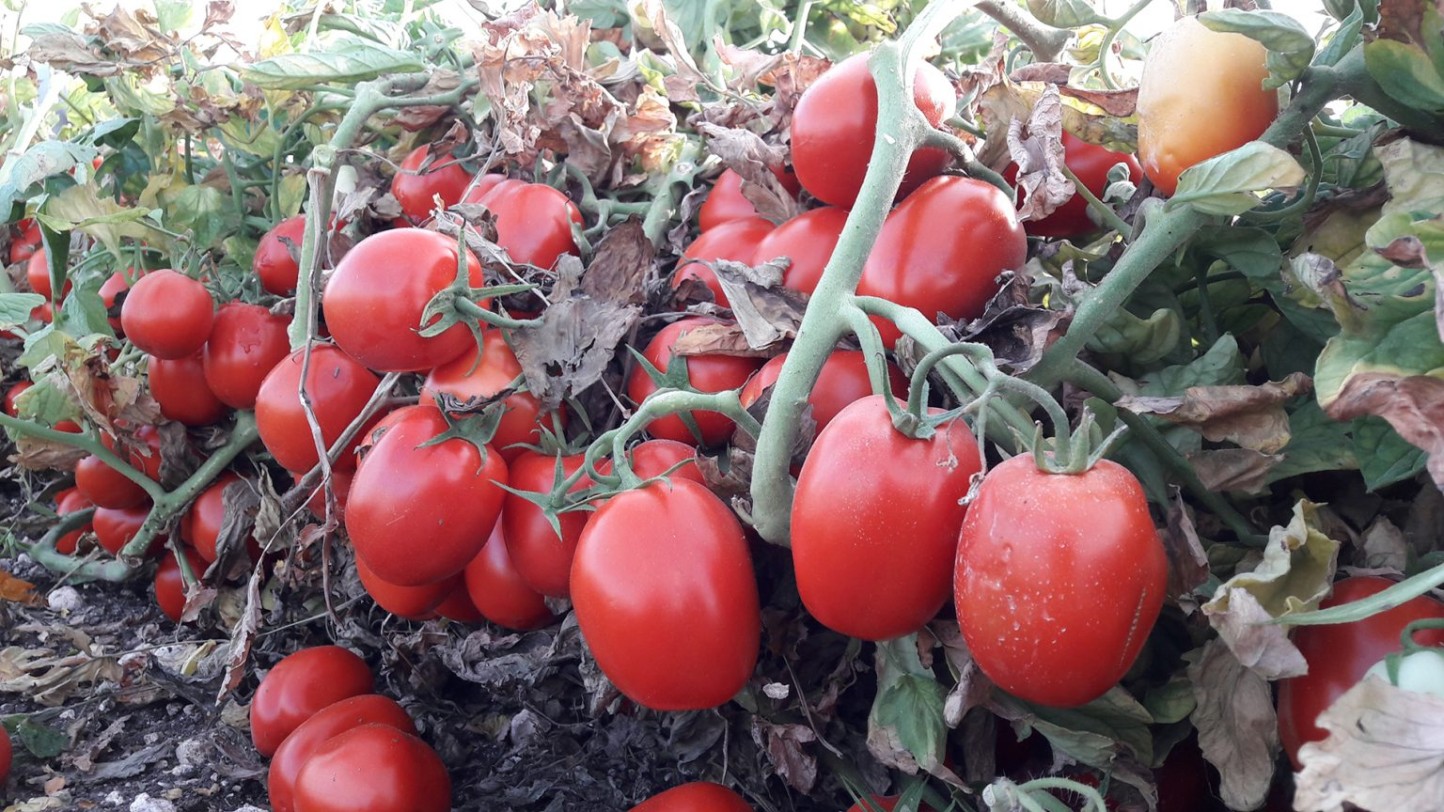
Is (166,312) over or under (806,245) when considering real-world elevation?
under

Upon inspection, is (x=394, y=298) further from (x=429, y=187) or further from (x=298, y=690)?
(x=298, y=690)

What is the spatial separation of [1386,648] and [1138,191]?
0.49 metres

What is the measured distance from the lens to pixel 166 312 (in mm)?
1429

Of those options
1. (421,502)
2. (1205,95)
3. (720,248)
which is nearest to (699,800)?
(421,502)

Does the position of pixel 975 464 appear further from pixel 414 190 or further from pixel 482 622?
pixel 414 190

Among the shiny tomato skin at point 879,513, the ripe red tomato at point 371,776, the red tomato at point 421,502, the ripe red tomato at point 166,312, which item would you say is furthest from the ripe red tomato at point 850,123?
the ripe red tomato at point 166,312

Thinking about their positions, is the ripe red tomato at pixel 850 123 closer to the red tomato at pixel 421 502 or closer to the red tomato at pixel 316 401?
the red tomato at pixel 421 502

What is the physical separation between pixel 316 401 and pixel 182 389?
1.56ft

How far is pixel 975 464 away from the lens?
29.7 inches

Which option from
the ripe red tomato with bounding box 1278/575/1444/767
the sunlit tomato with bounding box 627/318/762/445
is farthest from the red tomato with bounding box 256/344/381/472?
the ripe red tomato with bounding box 1278/575/1444/767

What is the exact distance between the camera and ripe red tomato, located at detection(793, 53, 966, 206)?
3.22 ft

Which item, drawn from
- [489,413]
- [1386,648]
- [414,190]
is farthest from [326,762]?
[1386,648]

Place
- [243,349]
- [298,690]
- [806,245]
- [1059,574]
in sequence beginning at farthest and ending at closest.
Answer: [243,349] → [298,690] → [806,245] → [1059,574]

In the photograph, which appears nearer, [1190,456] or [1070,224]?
[1190,456]
